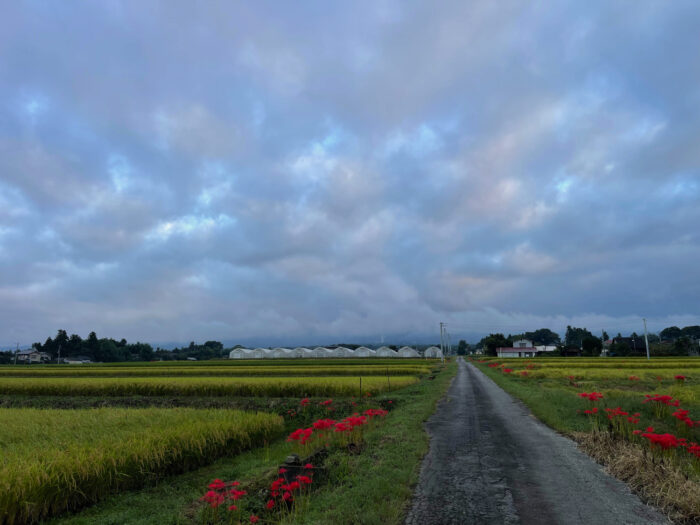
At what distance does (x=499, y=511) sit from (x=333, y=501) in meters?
2.96

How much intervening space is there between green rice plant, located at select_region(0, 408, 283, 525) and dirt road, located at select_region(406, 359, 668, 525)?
6787 mm

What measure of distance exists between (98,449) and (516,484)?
32.0 feet

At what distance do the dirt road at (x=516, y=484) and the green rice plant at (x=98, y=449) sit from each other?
6.79 m

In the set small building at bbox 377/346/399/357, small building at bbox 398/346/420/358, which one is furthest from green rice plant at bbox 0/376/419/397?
small building at bbox 377/346/399/357

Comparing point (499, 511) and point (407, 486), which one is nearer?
point (499, 511)

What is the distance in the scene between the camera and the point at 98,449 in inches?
360

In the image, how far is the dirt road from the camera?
20.7 ft

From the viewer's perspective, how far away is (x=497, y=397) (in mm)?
22859

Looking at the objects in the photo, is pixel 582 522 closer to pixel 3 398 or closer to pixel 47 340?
pixel 3 398

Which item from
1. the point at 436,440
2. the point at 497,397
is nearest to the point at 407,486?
the point at 436,440

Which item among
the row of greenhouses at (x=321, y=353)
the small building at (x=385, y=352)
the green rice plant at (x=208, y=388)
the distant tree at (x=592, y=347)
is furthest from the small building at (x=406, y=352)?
the green rice plant at (x=208, y=388)

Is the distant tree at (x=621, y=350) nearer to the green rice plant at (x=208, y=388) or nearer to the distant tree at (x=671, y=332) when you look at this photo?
the green rice plant at (x=208, y=388)

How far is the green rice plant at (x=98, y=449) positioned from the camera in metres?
7.34

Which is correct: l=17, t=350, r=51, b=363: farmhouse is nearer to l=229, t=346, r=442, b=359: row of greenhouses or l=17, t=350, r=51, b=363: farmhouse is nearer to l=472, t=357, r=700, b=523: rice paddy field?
l=229, t=346, r=442, b=359: row of greenhouses
